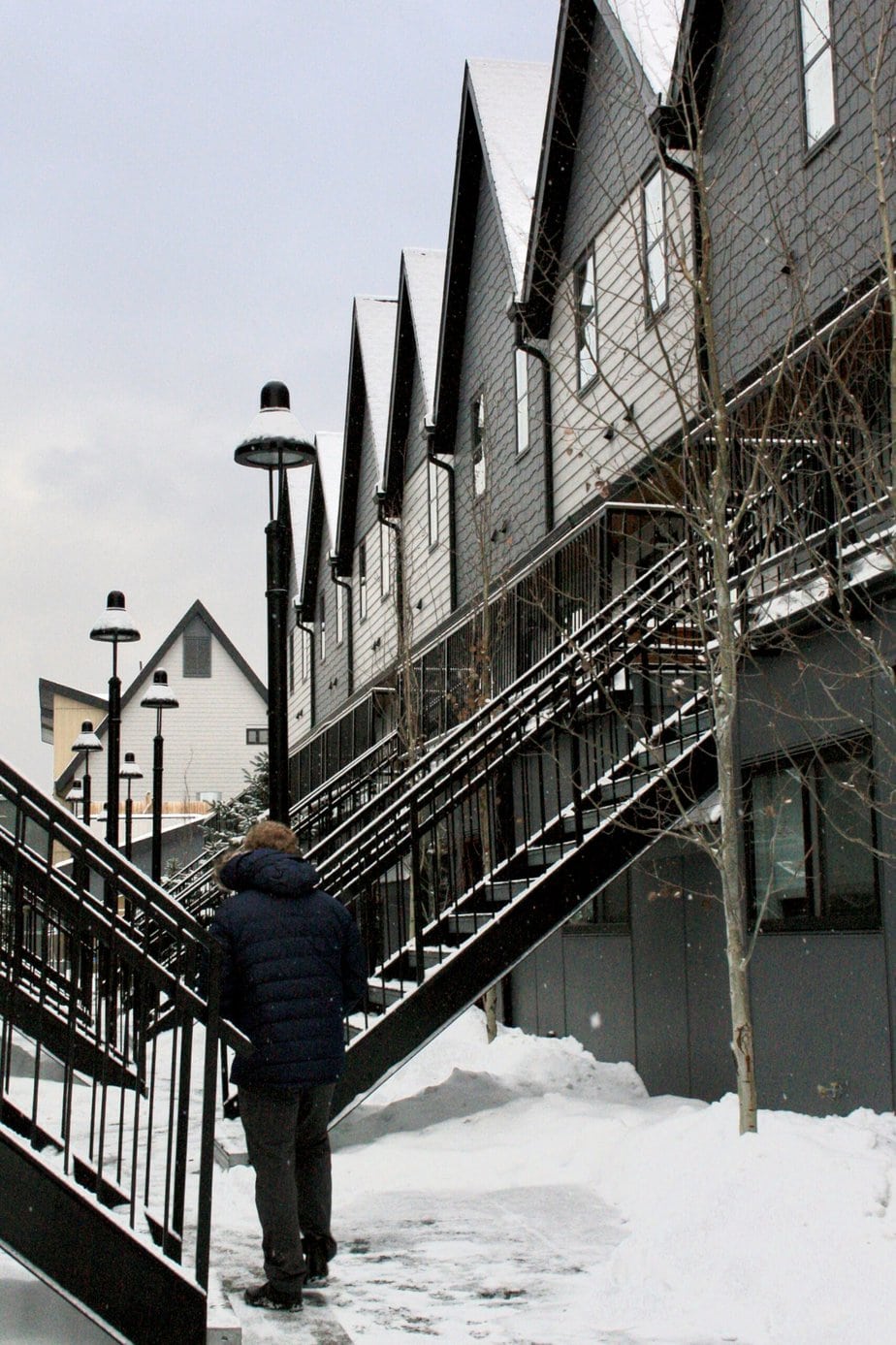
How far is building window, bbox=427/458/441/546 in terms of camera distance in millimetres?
22534

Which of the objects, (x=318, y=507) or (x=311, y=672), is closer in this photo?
(x=318, y=507)

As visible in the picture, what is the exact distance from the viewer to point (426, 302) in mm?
24359

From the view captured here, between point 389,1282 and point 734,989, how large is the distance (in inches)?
102

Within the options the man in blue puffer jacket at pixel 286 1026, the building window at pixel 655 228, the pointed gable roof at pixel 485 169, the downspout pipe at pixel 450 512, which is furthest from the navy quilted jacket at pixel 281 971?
the downspout pipe at pixel 450 512

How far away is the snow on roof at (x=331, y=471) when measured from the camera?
32.1m

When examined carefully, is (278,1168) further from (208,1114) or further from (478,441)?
(478,441)

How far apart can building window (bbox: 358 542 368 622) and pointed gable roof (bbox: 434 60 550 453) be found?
21.9 feet

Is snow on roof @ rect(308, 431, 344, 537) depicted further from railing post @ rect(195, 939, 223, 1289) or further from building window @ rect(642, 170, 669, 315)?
railing post @ rect(195, 939, 223, 1289)

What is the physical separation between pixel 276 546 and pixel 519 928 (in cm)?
327

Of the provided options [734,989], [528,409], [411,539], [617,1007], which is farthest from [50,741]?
[734,989]

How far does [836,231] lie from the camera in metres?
10.8

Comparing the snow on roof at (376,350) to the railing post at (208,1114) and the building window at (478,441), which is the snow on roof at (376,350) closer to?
the building window at (478,441)

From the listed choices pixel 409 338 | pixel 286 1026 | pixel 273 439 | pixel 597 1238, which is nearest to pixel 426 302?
pixel 409 338

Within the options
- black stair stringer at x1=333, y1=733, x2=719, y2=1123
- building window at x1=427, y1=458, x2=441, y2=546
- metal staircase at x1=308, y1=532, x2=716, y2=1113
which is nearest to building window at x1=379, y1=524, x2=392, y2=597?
building window at x1=427, y1=458, x2=441, y2=546
